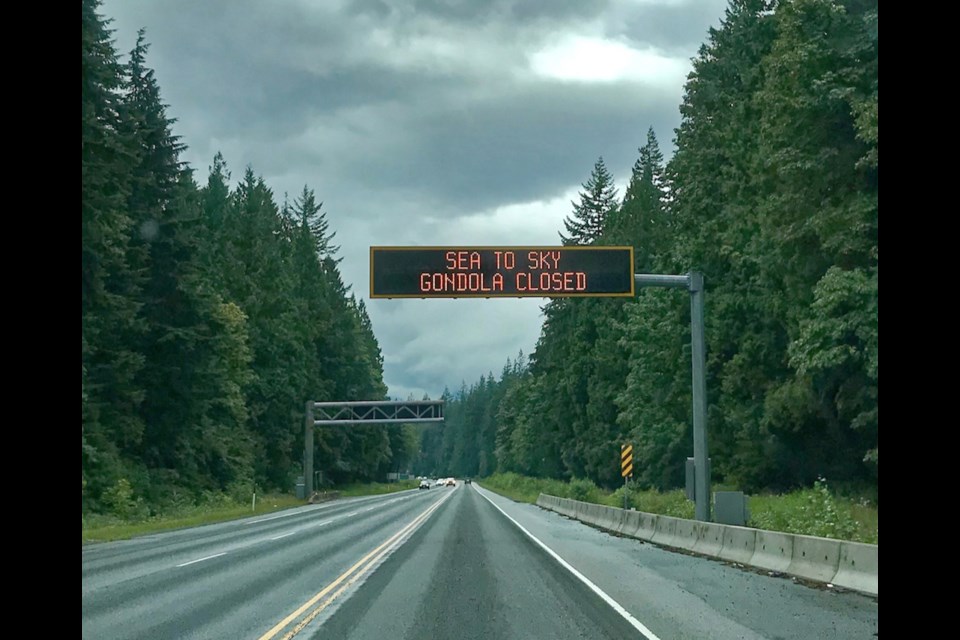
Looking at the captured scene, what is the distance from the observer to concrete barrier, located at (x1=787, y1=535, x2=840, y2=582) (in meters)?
16.4

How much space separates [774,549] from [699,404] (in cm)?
811

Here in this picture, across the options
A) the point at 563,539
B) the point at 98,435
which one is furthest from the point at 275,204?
the point at 563,539

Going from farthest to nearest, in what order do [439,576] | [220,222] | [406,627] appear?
[220,222]
[439,576]
[406,627]

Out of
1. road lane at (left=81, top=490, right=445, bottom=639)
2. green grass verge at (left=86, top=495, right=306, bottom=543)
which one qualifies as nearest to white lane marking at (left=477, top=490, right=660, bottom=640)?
road lane at (left=81, top=490, right=445, bottom=639)

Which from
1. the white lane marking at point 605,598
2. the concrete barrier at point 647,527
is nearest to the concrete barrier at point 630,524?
the concrete barrier at point 647,527

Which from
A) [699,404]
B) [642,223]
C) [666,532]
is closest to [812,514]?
[699,404]

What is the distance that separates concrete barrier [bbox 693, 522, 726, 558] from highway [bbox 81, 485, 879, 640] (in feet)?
2.78

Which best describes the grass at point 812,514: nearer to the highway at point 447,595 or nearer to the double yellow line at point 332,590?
the highway at point 447,595

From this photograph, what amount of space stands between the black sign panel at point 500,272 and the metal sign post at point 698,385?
1.79 m

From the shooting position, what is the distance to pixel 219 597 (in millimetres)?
15398

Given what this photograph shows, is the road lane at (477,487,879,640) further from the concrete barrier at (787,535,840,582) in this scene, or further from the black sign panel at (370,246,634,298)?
the black sign panel at (370,246,634,298)
